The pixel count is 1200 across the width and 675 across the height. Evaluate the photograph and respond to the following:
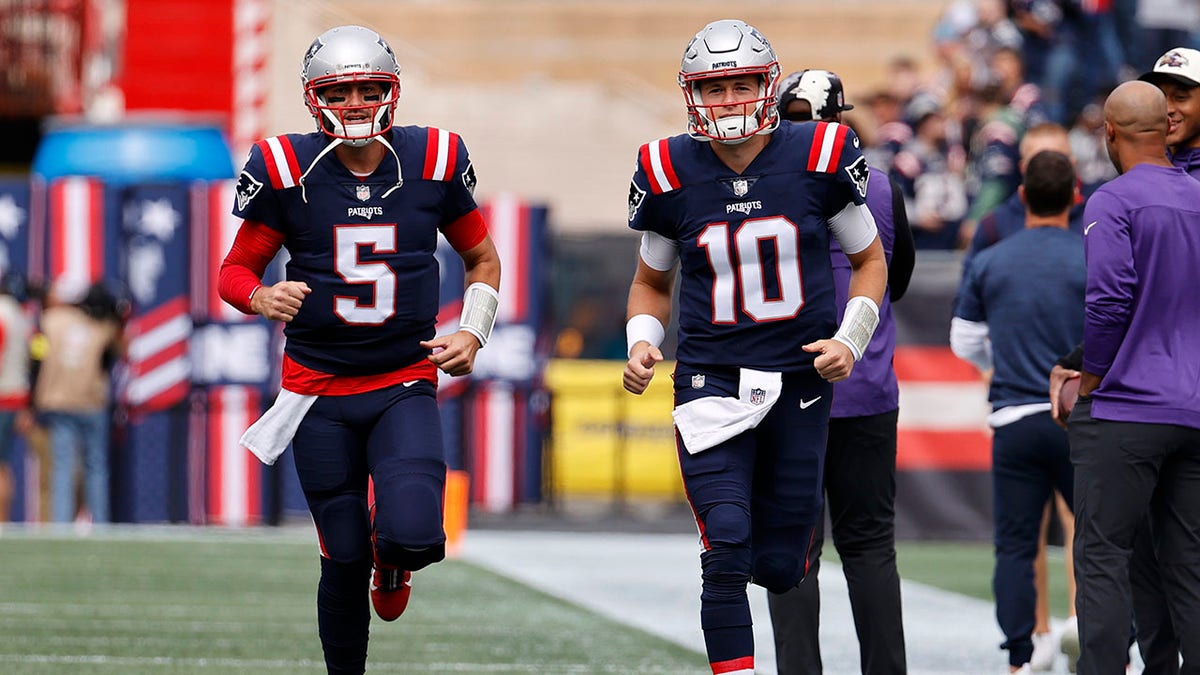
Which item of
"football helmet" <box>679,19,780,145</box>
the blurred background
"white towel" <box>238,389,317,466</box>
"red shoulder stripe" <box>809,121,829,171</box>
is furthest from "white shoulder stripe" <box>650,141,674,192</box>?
the blurred background

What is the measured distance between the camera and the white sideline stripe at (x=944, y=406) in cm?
1345

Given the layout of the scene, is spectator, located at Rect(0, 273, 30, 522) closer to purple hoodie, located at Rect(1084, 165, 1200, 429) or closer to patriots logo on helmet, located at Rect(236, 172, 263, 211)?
patriots logo on helmet, located at Rect(236, 172, 263, 211)

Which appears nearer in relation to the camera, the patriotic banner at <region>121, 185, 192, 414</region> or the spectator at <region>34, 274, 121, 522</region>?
the spectator at <region>34, 274, 121, 522</region>

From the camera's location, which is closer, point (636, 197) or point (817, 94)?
point (636, 197)

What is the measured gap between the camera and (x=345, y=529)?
585 cm

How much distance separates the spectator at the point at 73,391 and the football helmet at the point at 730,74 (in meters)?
8.87

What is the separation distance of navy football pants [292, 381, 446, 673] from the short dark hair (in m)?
2.56

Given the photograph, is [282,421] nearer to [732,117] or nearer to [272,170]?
[272,170]

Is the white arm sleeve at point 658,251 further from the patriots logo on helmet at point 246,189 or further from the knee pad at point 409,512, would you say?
the patriots logo on helmet at point 246,189

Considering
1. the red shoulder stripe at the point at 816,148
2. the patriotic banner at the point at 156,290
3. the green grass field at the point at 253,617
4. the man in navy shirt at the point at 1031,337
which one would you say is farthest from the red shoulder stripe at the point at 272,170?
the patriotic banner at the point at 156,290

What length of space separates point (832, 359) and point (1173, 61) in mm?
1435

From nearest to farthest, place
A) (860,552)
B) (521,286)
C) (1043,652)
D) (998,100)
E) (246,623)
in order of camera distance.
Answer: (860,552)
(1043,652)
(246,623)
(998,100)
(521,286)

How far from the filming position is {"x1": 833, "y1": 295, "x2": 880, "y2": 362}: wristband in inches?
221

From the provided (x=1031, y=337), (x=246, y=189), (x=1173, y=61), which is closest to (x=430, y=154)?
(x=246, y=189)
